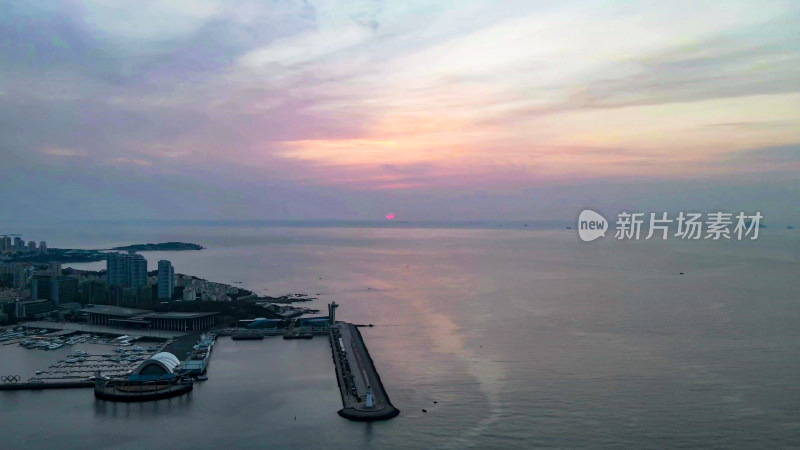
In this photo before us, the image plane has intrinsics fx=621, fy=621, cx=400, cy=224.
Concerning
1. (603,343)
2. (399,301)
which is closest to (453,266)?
(399,301)

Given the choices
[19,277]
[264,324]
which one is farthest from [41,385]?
[19,277]

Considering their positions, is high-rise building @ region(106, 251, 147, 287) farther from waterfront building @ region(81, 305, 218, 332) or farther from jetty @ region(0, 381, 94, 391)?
jetty @ region(0, 381, 94, 391)

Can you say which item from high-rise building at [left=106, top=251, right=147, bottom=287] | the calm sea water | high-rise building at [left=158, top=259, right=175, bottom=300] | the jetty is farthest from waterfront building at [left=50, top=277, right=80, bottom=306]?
the jetty

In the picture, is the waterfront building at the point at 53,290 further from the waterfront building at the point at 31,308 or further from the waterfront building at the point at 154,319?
the waterfront building at the point at 154,319

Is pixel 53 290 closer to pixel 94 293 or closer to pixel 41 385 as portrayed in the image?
pixel 94 293

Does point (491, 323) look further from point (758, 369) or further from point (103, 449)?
point (103, 449)

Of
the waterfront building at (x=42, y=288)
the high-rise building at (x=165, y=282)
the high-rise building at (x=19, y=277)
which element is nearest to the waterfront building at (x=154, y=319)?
the high-rise building at (x=165, y=282)
